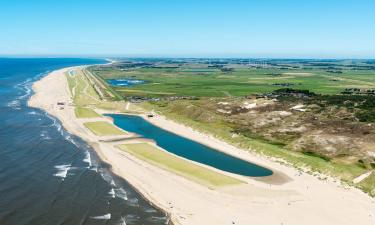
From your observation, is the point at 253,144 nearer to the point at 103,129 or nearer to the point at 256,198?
the point at 256,198

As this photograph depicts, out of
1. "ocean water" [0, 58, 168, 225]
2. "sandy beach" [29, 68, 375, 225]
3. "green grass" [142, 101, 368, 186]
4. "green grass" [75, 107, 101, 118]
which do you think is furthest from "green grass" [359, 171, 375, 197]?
"green grass" [75, 107, 101, 118]

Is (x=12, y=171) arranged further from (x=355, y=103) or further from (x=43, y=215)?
(x=355, y=103)

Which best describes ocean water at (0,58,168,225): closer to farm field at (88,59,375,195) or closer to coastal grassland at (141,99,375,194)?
coastal grassland at (141,99,375,194)

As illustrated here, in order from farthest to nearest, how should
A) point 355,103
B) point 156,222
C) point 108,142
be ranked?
point 355,103, point 108,142, point 156,222

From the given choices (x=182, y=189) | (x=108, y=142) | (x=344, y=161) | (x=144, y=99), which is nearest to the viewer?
(x=182, y=189)

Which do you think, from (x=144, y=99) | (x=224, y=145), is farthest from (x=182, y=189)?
(x=144, y=99)

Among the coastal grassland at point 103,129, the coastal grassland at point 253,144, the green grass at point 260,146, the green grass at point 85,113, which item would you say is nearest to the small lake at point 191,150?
the coastal grassland at point 103,129
